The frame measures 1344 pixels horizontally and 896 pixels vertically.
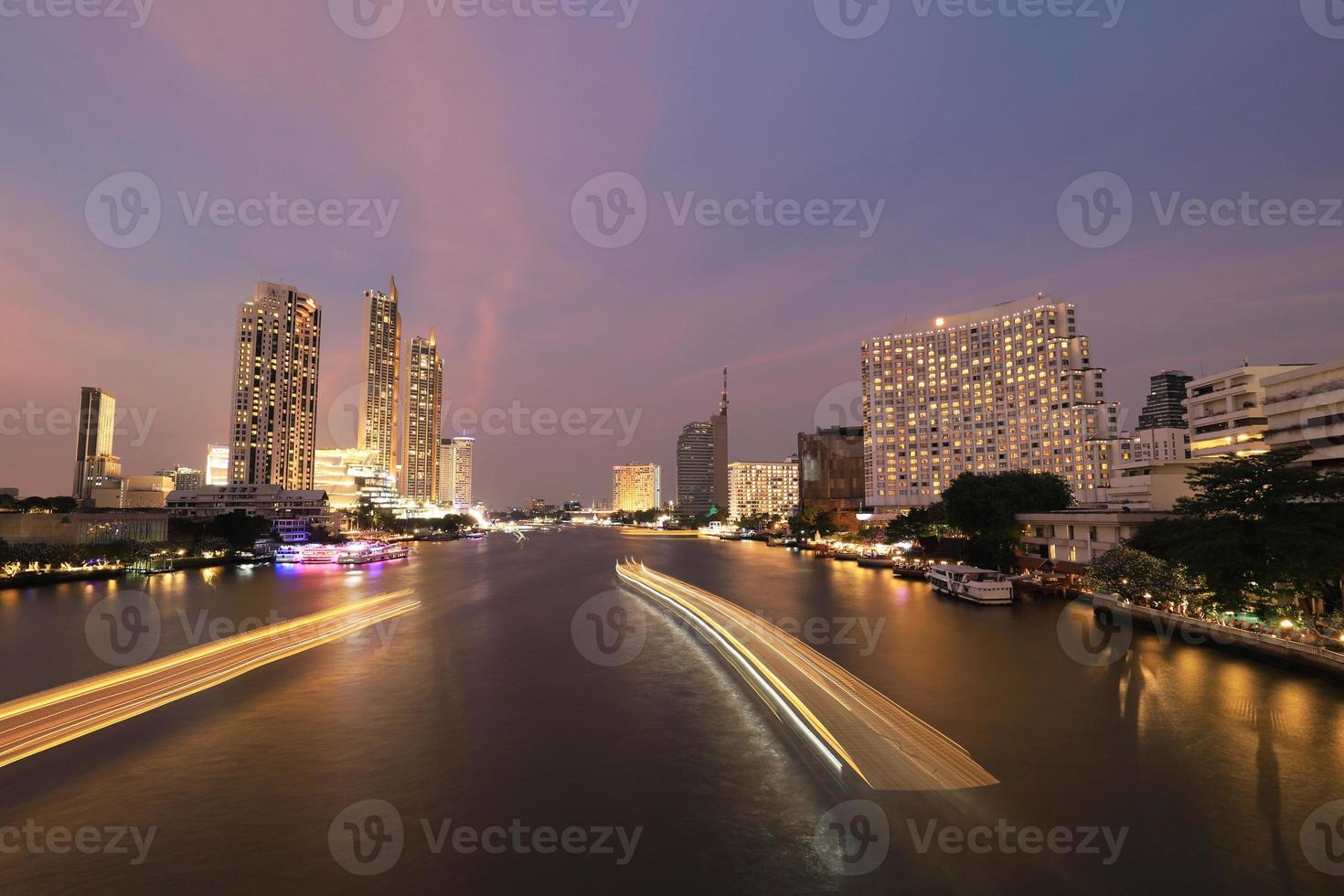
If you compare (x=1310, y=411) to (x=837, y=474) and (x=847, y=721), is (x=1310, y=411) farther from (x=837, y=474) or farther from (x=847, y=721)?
(x=837, y=474)

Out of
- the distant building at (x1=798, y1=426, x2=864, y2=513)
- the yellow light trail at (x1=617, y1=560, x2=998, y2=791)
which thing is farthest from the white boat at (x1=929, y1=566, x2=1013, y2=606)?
the distant building at (x1=798, y1=426, x2=864, y2=513)

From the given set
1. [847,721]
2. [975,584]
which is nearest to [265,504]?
[975,584]

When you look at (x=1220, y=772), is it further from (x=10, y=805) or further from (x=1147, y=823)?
(x=10, y=805)

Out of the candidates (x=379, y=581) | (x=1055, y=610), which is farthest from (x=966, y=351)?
(x=379, y=581)

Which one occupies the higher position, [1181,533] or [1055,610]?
[1181,533]

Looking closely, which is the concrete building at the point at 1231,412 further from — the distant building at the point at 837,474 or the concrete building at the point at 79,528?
the concrete building at the point at 79,528

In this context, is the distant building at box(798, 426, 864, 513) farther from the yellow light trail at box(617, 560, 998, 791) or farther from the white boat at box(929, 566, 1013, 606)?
the yellow light trail at box(617, 560, 998, 791)
